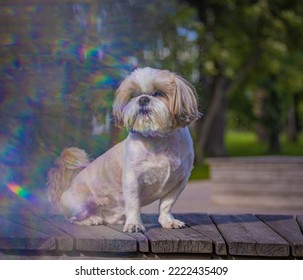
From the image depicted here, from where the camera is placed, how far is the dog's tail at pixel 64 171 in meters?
2.61

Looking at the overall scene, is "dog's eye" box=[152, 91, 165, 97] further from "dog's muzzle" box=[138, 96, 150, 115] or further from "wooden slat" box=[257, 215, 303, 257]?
"wooden slat" box=[257, 215, 303, 257]

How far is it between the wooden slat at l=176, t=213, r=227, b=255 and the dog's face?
1.22 feet

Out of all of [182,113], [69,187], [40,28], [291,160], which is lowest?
[291,160]

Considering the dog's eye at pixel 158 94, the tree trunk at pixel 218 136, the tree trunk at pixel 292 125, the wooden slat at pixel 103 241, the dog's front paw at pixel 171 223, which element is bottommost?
the tree trunk at pixel 292 125

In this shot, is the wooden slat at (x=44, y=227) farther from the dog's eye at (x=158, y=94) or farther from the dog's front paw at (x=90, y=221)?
the dog's eye at (x=158, y=94)

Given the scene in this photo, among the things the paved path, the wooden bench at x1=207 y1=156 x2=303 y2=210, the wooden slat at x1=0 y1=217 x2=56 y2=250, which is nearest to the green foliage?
the paved path

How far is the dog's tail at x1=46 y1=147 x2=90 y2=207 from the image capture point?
8.57 ft

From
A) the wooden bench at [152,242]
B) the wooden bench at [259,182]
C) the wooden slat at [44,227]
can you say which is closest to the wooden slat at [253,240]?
the wooden bench at [152,242]

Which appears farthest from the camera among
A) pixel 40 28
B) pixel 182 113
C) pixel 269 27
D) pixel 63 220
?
pixel 269 27

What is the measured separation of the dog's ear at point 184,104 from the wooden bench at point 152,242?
0.37 meters

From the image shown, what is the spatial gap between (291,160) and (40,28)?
3.54 meters

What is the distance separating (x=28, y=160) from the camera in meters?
2.79
